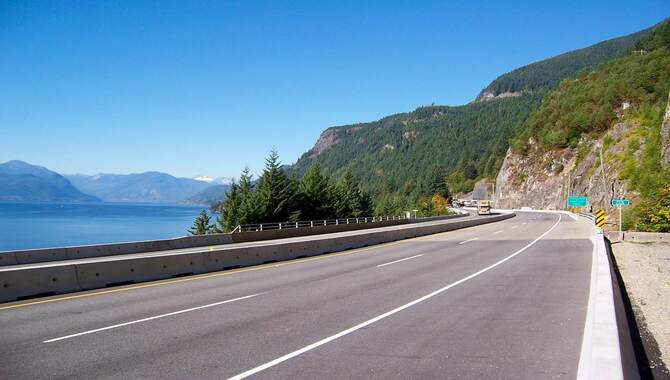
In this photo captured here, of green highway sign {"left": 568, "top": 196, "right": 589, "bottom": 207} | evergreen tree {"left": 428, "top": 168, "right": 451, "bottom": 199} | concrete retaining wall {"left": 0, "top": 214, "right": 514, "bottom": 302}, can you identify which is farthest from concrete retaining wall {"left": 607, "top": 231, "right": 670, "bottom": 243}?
evergreen tree {"left": 428, "top": 168, "right": 451, "bottom": 199}

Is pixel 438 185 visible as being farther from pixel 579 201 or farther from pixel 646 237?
pixel 646 237

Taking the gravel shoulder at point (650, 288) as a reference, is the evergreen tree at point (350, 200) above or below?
above

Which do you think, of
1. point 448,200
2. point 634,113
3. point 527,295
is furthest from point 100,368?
point 448,200

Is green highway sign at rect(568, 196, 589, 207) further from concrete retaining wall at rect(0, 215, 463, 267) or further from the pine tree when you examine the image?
the pine tree

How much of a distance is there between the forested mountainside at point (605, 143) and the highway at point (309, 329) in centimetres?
3286

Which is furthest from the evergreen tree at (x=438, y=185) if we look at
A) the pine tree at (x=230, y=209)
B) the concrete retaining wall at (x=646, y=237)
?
the concrete retaining wall at (x=646, y=237)

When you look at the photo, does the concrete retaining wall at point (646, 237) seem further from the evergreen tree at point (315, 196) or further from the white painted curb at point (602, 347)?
the evergreen tree at point (315, 196)

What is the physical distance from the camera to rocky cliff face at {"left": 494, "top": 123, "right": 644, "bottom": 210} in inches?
2940

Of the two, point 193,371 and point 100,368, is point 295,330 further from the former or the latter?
point 100,368

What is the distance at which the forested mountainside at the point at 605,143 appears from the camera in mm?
56750

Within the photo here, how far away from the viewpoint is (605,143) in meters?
83.5

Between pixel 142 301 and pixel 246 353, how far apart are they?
17.8ft

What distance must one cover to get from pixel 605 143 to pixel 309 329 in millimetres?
88393

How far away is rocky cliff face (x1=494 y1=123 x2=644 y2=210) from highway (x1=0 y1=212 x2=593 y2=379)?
57.9m
